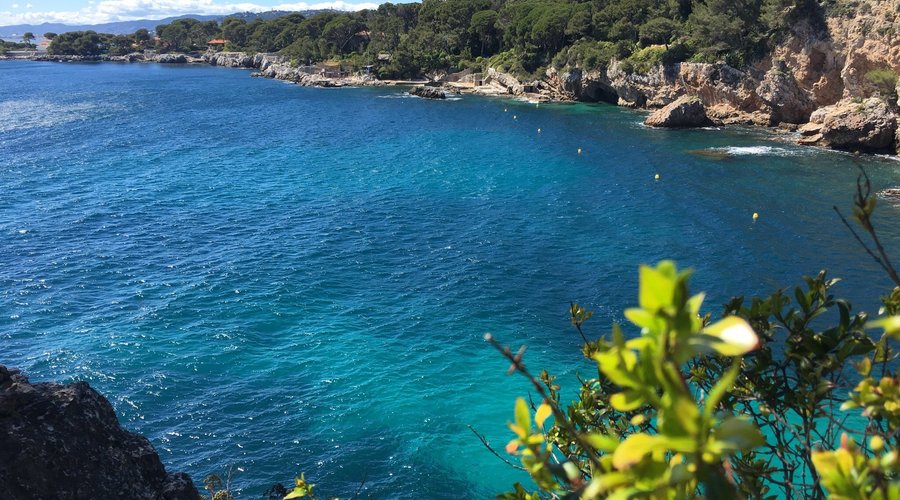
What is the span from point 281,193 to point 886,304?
42200 millimetres

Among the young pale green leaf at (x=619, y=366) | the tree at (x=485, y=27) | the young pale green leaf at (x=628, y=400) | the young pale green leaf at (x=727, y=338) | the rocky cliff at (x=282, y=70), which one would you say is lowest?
the young pale green leaf at (x=628, y=400)

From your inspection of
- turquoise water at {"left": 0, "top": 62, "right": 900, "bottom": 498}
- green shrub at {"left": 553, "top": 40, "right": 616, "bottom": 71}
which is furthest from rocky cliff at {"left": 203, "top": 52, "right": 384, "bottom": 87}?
turquoise water at {"left": 0, "top": 62, "right": 900, "bottom": 498}

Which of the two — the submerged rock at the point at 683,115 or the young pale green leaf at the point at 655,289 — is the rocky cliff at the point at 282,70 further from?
the young pale green leaf at the point at 655,289

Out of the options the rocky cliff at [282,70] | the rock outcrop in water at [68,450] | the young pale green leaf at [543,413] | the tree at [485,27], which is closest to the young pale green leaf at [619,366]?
the young pale green leaf at [543,413]

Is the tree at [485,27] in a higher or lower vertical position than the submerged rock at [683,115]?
higher

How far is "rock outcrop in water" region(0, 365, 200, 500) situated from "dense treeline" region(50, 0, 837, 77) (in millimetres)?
62009

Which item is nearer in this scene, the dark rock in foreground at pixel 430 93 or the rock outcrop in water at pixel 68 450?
the rock outcrop in water at pixel 68 450

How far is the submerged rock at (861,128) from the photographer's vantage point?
46719 mm

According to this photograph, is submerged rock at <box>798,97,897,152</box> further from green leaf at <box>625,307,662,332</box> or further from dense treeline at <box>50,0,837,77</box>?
green leaf at <box>625,307,662,332</box>

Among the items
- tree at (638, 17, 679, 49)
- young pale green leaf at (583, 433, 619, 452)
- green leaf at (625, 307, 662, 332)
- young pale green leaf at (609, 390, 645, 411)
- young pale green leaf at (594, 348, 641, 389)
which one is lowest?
young pale green leaf at (583, 433, 619, 452)

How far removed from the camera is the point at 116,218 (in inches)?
1506

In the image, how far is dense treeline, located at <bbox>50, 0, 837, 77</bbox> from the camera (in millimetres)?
61844

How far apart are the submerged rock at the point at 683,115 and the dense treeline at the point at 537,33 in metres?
6.29

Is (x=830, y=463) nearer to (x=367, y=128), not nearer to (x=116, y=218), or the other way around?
(x=116, y=218)
